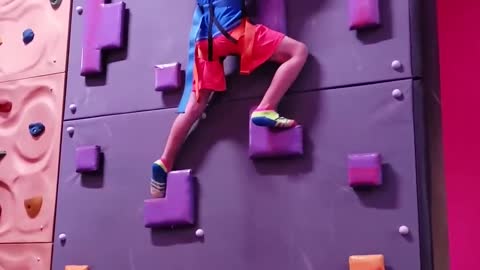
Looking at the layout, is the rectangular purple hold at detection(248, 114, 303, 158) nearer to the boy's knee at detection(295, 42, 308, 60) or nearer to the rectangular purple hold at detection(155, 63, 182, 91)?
the boy's knee at detection(295, 42, 308, 60)

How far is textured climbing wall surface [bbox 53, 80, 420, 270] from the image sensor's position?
1628 millimetres

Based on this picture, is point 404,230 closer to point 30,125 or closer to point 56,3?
point 30,125

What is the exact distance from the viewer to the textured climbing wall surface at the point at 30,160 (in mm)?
2182

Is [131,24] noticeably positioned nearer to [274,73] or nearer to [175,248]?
[274,73]

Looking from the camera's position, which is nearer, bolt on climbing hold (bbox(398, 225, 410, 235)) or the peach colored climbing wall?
bolt on climbing hold (bbox(398, 225, 410, 235))

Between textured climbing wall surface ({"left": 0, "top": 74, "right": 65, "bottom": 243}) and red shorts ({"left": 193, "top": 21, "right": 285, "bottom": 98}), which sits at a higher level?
red shorts ({"left": 193, "top": 21, "right": 285, "bottom": 98})

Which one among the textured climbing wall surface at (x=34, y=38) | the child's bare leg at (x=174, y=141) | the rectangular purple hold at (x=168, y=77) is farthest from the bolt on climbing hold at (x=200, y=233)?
the textured climbing wall surface at (x=34, y=38)

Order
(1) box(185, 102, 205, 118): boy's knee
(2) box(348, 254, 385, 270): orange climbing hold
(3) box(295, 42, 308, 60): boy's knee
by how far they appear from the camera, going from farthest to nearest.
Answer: (1) box(185, 102, 205, 118): boy's knee → (3) box(295, 42, 308, 60): boy's knee → (2) box(348, 254, 385, 270): orange climbing hold

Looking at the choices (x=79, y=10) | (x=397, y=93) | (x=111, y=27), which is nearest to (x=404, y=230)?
(x=397, y=93)

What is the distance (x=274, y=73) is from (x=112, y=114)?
0.56 metres

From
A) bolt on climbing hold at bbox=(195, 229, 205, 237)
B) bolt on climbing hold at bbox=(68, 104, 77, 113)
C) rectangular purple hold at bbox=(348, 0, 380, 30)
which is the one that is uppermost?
rectangular purple hold at bbox=(348, 0, 380, 30)

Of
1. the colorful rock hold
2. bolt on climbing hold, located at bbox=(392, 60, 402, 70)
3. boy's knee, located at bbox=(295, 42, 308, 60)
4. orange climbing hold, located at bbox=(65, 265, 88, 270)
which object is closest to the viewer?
bolt on climbing hold, located at bbox=(392, 60, 402, 70)

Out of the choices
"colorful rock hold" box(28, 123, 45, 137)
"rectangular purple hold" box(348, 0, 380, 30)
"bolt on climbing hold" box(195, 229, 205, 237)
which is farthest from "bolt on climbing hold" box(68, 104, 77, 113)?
"rectangular purple hold" box(348, 0, 380, 30)

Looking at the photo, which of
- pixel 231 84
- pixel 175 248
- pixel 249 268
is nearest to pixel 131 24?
pixel 231 84
